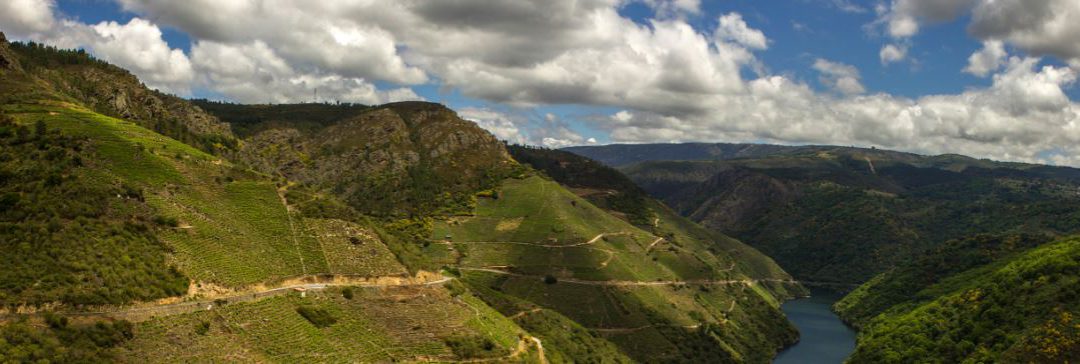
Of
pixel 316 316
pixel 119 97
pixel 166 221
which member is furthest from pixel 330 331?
pixel 119 97

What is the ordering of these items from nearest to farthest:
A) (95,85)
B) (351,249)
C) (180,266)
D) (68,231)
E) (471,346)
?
(68,231)
(180,266)
(471,346)
(351,249)
(95,85)

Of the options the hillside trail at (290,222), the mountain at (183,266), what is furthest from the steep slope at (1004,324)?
the hillside trail at (290,222)

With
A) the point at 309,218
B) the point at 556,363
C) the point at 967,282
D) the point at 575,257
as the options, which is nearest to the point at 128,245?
the point at 309,218

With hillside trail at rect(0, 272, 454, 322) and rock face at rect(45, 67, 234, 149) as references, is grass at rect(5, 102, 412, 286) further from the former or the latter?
rock face at rect(45, 67, 234, 149)

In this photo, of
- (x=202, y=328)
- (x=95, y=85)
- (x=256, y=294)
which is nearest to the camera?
(x=202, y=328)

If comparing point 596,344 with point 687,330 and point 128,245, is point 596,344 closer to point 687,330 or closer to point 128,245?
point 687,330

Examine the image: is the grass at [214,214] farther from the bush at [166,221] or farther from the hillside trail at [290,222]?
the bush at [166,221]

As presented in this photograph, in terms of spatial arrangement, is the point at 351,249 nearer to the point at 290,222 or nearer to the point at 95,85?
the point at 290,222

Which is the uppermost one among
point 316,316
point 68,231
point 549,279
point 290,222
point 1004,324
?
point 68,231

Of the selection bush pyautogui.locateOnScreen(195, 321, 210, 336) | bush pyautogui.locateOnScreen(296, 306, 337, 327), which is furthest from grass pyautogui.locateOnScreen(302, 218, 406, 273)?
bush pyautogui.locateOnScreen(195, 321, 210, 336)
